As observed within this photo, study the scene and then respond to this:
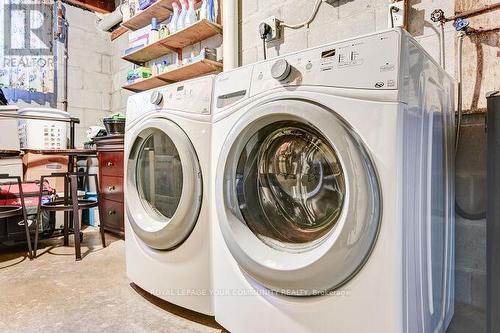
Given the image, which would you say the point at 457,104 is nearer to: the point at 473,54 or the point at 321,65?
the point at 473,54

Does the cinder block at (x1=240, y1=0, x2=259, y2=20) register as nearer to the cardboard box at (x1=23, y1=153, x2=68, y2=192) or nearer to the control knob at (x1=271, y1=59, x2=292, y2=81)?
the control knob at (x1=271, y1=59, x2=292, y2=81)

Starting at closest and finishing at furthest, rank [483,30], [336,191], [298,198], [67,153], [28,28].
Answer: [336,191]
[298,198]
[483,30]
[67,153]
[28,28]

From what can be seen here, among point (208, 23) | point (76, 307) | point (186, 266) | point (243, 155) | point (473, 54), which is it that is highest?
point (208, 23)

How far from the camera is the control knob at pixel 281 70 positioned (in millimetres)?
900

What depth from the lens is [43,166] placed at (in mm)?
2658

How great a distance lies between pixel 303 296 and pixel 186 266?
541mm

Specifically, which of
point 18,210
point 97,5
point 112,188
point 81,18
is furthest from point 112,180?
point 97,5

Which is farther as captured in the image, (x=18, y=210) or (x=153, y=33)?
(x=153, y=33)

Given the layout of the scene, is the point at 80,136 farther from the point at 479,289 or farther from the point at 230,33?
the point at 479,289

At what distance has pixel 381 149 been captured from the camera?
74 centimetres

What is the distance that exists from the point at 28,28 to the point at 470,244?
3960 millimetres

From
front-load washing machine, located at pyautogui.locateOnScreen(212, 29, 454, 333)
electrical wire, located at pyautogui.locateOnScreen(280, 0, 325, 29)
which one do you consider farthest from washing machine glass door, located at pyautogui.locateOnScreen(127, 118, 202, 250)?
electrical wire, located at pyautogui.locateOnScreen(280, 0, 325, 29)

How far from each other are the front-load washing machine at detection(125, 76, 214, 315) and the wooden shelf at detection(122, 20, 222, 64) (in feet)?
3.32

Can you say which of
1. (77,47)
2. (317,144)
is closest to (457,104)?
(317,144)
